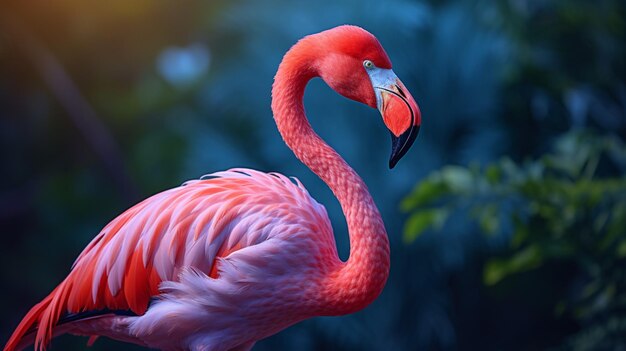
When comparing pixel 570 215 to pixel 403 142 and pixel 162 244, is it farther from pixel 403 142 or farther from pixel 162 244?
pixel 162 244

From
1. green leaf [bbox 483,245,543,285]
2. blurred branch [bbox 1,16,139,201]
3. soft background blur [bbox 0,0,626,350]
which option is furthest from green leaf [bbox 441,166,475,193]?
blurred branch [bbox 1,16,139,201]

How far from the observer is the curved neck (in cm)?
127

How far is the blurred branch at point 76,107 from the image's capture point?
399cm

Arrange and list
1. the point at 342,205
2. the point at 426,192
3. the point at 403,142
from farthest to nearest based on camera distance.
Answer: the point at 426,192 → the point at 342,205 → the point at 403,142

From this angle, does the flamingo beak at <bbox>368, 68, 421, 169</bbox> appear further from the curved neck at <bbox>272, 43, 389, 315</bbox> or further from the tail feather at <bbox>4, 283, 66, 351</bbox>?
the tail feather at <bbox>4, 283, 66, 351</bbox>

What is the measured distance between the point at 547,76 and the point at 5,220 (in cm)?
308

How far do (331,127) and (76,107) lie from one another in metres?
1.43

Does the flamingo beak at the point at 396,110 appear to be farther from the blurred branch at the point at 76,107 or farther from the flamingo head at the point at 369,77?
the blurred branch at the point at 76,107

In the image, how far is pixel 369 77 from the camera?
130cm

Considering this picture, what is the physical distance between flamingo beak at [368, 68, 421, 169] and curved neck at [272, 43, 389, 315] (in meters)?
0.12

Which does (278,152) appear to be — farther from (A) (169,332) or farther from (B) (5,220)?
(A) (169,332)

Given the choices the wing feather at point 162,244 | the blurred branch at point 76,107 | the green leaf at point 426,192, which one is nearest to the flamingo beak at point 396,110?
the wing feather at point 162,244

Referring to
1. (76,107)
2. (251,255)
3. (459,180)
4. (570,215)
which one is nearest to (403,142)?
(251,255)

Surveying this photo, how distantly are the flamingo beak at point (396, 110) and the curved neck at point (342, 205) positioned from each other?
0.39 ft
